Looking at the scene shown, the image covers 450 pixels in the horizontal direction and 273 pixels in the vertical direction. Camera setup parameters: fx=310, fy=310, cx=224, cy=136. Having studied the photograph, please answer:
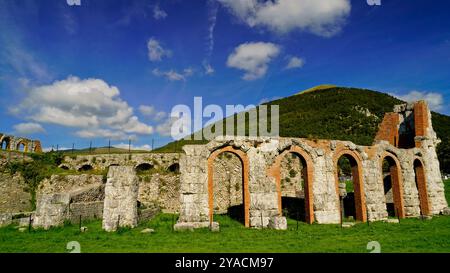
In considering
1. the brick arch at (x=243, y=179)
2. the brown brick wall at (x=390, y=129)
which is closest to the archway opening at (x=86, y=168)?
the brick arch at (x=243, y=179)

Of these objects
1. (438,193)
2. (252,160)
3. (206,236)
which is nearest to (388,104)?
(438,193)

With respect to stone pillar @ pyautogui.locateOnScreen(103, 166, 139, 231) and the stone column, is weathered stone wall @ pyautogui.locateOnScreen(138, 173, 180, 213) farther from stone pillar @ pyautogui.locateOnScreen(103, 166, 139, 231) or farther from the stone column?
the stone column

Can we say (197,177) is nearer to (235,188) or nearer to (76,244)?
(76,244)

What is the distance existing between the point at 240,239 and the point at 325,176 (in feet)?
26.1

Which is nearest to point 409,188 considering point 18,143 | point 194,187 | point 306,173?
point 306,173

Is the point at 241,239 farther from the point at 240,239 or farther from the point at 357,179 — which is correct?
the point at 357,179

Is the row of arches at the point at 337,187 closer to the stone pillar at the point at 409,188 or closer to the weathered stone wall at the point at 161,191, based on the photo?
the stone pillar at the point at 409,188

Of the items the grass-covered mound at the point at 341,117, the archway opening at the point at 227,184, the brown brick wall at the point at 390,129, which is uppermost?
the grass-covered mound at the point at 341,117

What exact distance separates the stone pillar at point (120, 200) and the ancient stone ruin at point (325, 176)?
2629 mm

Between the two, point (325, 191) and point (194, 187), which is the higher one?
point (194, 187)

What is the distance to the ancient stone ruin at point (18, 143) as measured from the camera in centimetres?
3456

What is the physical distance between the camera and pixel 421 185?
878 inches

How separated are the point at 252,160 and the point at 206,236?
17.2ft
